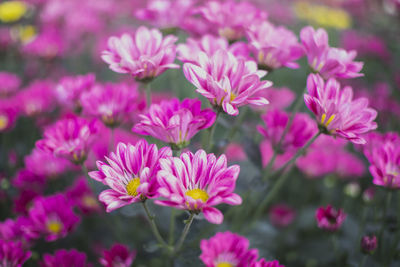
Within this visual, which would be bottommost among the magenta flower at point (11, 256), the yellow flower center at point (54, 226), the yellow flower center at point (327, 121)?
the yellow flower center at point (54, 226)

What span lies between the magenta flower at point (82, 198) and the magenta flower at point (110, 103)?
31cm

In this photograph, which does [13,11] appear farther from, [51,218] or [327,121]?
[327,121]

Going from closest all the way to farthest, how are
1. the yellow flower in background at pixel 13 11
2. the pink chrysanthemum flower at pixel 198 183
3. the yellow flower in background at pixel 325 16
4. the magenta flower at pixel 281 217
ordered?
the pink chrysanthemum flower at pixel 198 183 → the magenta flower at pixel 281 217 → the yellow flower in background at pixel 13 11 → the yellow flower in background at pixel 325 16

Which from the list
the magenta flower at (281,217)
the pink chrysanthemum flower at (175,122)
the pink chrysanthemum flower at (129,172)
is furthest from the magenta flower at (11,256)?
the magenta flower at (281,217)

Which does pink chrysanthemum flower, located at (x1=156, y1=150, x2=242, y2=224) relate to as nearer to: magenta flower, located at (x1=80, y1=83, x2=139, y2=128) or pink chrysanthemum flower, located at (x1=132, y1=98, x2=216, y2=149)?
pink chrysanthemum flower, located at (x1=132, y1=98, x2=216, y2=149)

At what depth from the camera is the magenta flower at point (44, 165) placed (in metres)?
1.17

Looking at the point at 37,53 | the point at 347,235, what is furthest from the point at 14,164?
the point at 347,235

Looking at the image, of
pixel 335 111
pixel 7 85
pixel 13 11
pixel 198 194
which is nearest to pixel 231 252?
pixel 198 194

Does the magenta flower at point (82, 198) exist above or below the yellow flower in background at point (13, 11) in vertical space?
below

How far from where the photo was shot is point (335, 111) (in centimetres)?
74

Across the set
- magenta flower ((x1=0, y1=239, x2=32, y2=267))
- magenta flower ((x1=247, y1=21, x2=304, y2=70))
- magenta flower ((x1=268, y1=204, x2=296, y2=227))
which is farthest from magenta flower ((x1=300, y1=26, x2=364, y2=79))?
magenta flower ((x1=0, y1=239, x2=32, y2=267))

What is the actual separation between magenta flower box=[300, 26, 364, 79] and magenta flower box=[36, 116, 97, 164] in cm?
60

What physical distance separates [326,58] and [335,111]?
0.16m

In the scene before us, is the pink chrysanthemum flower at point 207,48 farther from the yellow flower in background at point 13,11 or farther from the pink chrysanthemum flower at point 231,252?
the yellow flower in background at point 13,11
